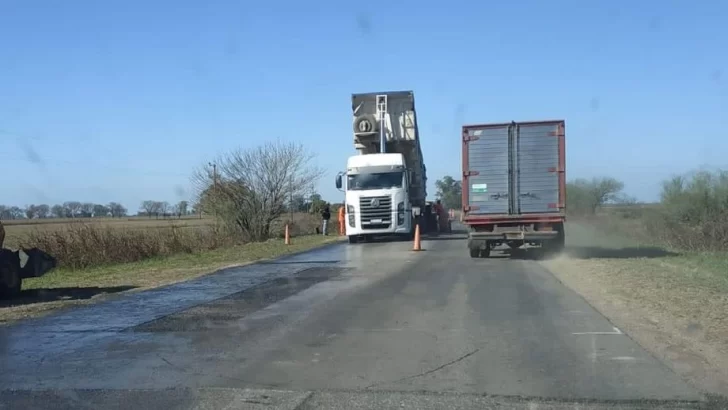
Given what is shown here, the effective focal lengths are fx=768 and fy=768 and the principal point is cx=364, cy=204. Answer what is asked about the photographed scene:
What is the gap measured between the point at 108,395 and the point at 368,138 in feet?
84.1

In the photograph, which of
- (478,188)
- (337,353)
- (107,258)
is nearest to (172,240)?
(107,258)

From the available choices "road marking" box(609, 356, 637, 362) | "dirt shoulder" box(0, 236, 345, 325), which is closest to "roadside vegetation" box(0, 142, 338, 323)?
"dirt shoulder" box(0, 236, 345, 325)

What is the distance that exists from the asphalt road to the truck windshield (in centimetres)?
1562

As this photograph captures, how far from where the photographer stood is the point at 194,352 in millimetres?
8938

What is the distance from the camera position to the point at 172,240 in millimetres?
30781

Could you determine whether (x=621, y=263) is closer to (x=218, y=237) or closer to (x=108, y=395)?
(x=108, y=395)

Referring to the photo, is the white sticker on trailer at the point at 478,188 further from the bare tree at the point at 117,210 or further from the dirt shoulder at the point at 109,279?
the bare tree at the point at 117,210

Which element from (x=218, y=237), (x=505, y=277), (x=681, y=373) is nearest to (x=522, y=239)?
(x=505, y=277)

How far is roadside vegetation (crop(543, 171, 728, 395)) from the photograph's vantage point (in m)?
8.98

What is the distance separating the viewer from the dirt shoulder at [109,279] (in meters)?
13.8

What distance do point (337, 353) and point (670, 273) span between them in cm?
1045

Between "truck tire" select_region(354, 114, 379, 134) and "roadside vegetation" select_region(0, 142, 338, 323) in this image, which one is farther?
"truck tire" select_region(354, 114, 379, 134)

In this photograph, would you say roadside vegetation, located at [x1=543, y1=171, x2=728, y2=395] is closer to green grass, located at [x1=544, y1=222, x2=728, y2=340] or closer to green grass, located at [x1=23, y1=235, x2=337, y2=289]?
green grass, located at [x1=544, y1=222, x2=728, y2=340]

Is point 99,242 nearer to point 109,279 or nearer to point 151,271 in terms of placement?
point 151,271
